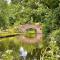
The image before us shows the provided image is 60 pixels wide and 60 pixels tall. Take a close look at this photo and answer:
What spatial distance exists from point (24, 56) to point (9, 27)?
438 centimetres

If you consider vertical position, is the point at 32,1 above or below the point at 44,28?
above

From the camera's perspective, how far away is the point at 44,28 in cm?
862

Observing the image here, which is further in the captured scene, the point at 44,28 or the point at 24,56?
the point at 44,28

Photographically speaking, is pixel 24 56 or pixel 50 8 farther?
pixel 50 8

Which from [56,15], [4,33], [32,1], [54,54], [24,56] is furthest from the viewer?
[32,1]

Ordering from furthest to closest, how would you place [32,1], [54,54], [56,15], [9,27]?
[32,1] → [9,27] → [56,15] → [54,54]

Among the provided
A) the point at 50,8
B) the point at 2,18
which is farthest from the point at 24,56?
the point at 50,8

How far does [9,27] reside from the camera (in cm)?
970

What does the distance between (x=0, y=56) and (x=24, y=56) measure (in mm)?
550

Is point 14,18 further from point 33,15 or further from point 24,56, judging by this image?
point 24,56

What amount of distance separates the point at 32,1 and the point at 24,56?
529 centimetres

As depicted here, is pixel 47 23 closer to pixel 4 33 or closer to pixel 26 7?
pixel 4 33

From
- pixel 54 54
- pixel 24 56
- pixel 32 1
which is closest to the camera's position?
pixel 54 54

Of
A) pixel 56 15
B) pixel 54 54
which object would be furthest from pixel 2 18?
pixel 54 54
